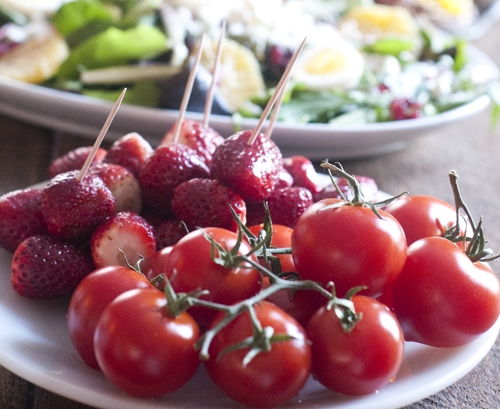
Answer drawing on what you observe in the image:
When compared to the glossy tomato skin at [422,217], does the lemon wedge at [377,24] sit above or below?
below

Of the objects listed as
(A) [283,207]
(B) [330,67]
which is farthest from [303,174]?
(B) [330,67]

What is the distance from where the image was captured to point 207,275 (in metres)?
0.76

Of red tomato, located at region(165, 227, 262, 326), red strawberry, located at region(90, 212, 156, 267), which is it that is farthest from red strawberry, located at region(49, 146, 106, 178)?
red tomato, located at region(165, 227, 262, 326)

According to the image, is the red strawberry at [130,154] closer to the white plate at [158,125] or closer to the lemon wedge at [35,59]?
the white plate at [158,125]

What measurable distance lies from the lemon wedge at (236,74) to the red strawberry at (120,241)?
3.79 feet

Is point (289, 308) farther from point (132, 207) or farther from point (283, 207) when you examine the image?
point (132, 207)

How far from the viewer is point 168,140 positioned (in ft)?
4.15

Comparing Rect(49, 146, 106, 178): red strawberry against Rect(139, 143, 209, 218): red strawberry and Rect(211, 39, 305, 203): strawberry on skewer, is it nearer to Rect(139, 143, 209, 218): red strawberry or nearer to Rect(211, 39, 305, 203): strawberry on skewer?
Rect(139, 143, 209, 218): red strawberry

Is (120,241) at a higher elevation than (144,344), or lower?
lower

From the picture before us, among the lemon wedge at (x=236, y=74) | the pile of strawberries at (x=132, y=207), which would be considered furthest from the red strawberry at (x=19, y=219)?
the lemon wedge at (x=236, y=74)

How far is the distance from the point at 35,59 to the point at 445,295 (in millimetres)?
1751

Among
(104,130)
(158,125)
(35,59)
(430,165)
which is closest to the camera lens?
(104,130)

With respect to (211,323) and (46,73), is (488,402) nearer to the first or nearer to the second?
(211,323)

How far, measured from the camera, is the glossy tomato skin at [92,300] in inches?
31.5
